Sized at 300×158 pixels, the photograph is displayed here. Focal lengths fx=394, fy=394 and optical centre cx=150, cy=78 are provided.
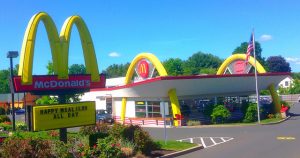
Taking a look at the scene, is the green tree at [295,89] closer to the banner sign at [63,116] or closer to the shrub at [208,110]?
the shrub at [208,110]

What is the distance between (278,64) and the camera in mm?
132500

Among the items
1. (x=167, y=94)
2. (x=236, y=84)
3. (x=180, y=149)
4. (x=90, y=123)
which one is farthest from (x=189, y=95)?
(x=90, y=123)

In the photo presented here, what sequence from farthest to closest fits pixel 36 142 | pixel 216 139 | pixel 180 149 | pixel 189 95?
pixel 189 95
pixel 216 139
pixel 180 149
pixel 36 142

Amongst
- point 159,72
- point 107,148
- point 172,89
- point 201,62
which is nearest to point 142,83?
point 159,72

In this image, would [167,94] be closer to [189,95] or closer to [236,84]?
[189,95]

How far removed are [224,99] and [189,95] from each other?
1058 cm

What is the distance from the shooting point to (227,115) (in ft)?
125

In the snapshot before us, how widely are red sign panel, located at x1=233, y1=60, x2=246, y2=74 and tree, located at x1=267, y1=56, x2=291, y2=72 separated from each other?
89.5 m

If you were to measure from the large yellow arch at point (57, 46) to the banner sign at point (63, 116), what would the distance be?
2176 mm

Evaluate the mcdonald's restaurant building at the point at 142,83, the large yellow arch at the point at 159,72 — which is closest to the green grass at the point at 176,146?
the mcdonald's restaurant building at the point at 142,83

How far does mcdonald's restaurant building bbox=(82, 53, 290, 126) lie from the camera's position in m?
37.1

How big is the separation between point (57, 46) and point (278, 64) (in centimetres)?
12175

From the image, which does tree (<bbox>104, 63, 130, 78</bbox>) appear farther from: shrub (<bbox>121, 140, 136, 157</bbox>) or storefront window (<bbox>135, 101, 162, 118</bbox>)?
shrub (<bbox>121, 140, 136, 157</bbox>)

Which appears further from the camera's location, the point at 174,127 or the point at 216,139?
the point at 174,127
